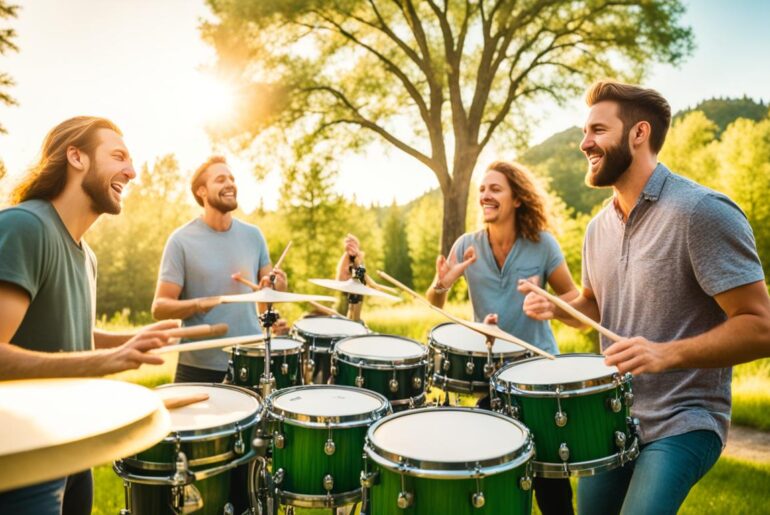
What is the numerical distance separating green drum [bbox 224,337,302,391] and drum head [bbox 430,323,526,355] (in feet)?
3.79

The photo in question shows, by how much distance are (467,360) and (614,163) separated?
179 cm

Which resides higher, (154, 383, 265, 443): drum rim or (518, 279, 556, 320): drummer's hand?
(518, 279, 556, 320): drummer's hand

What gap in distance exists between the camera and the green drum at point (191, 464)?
2.50m

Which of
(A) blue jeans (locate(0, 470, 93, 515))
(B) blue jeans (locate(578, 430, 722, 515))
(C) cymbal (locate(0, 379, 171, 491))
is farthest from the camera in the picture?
(B) blue jeans (locate(578, 430, 722, 515))

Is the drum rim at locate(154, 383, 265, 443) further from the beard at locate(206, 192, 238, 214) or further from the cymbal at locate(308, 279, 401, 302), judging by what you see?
the beard at locate(206, 192, 238, 214)

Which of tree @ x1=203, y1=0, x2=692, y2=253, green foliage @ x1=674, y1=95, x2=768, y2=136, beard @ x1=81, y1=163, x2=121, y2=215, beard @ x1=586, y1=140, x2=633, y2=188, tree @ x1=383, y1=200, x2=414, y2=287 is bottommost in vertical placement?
tree @ x1=383, y1=200, x2=414, y2=287

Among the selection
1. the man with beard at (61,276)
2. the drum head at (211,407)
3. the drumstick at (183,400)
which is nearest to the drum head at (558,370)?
the drum head at (211,407)

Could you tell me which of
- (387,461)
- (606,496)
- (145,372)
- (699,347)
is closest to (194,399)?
(387,461)

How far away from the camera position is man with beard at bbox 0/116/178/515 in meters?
1.96

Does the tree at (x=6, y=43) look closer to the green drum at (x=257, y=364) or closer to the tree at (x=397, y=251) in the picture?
the green drum at (x=257, y=364)

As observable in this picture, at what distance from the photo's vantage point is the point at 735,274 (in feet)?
7.21

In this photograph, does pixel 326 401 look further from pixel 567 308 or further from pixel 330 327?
pixel 330 327

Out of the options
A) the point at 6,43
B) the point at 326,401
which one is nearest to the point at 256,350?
the point at 326,401

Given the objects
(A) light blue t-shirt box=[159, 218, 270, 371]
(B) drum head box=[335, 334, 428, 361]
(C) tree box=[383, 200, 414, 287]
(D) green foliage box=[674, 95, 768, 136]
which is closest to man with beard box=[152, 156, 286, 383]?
(A) light blue t-shirt box=[159, 218, 270, 371]
